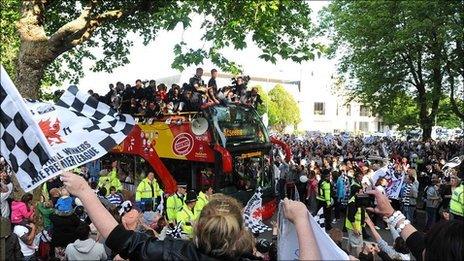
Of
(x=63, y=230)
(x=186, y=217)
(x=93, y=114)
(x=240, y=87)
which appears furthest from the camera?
(x=240, y=87)

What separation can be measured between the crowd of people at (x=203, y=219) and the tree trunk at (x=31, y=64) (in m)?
1.91

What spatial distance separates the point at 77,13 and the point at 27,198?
6049 millimetres

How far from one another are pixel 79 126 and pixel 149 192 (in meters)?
7.37

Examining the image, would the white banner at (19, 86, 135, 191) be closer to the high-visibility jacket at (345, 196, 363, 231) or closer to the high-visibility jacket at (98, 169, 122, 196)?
the high-visibility jacket at (345, 196, 363, 231)

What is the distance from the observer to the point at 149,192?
11836 millimetres

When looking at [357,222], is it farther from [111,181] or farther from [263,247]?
[111,181]

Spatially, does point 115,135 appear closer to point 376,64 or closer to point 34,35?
point 34,35

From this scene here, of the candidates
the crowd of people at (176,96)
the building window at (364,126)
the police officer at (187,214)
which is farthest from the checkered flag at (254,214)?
the building window at (364,126)

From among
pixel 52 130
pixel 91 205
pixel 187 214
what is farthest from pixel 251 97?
pixel 91 205

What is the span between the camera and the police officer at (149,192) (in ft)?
38.3

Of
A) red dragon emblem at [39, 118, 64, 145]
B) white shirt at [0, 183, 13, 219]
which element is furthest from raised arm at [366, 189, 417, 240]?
white shirt at [0, 183, 13, 219]

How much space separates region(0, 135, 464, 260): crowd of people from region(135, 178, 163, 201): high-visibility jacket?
0.08 ft

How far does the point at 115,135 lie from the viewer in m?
4.74

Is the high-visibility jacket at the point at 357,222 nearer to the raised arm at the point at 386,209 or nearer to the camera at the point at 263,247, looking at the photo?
the camera at the point at 263,247
